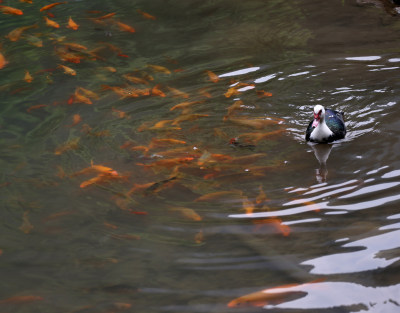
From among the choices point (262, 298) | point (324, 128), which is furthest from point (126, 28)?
point (262, 298)

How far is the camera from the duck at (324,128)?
684cm

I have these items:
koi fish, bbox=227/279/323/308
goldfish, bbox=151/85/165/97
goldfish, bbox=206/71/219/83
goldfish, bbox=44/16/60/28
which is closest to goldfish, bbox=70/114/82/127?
goldfish, bbox=151/85/165/97

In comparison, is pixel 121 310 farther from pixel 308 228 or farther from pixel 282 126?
pixel 282 126

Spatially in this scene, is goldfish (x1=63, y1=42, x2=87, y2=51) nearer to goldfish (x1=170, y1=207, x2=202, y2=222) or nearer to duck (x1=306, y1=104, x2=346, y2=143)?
duck (x1=306, y1=104, x2=346, y2=143)

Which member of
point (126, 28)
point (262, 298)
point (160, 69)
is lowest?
point (262, 298)

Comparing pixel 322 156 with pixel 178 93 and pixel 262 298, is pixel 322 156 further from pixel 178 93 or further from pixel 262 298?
pixel 262 298

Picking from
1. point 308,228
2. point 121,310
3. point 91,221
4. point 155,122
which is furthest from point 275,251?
point 155,122

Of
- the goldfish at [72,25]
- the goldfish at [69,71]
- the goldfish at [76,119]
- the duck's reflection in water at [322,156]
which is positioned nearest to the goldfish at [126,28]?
the goldfish at [72,25]

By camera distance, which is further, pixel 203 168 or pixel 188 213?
pixel 203 168

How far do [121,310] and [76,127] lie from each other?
11.7 feet

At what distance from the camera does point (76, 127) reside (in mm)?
7250

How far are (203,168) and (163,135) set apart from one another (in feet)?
3.53

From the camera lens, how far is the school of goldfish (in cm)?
558

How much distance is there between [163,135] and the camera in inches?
276
